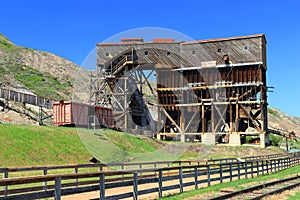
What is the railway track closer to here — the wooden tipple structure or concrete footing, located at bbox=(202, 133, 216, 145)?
the wooden tipple structure

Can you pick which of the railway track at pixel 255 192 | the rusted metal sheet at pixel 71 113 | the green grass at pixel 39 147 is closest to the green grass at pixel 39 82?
the rusted metal sheet at pixel 71 113

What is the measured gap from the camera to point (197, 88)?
62469 millimetres

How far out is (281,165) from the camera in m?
35.8

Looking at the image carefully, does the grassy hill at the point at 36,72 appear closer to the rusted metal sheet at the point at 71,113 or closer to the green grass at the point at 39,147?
the rusted metal sheet at the point at 71,113

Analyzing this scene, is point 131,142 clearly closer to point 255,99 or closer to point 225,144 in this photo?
point 225,144

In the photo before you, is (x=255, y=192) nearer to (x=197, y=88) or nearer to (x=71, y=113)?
(x=71, y=113)

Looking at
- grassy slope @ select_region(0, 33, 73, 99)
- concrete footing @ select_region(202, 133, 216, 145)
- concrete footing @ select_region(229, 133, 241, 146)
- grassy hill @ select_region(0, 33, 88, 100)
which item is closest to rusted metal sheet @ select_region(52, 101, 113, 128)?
concrete footing @ select_region(202, 133, 216, 145)

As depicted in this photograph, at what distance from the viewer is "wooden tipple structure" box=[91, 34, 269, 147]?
60.2 m

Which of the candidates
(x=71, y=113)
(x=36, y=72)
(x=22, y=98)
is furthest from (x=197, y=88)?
(x=36, y=72)

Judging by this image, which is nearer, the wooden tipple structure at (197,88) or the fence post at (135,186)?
the fence post at (135,186)

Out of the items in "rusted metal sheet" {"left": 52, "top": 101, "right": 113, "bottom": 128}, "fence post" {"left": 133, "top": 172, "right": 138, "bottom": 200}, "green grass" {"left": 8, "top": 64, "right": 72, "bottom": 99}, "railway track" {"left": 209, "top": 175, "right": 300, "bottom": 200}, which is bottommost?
"railway track" {"left": 209, "top": 175, "right": 300, "bottom": 200}

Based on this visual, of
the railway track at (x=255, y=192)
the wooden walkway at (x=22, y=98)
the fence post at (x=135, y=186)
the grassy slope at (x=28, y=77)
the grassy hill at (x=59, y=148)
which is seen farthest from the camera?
the grassy slope at (x=28, y=77)

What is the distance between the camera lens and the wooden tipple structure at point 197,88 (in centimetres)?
6016

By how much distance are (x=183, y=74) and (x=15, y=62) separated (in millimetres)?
43451
